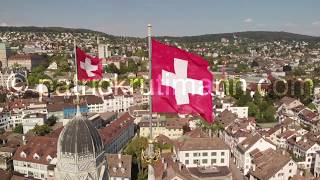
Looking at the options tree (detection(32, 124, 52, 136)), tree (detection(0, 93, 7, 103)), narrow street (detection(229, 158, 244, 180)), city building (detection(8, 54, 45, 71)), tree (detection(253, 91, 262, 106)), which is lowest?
narrow street (detection(229, 158, 244, 180))

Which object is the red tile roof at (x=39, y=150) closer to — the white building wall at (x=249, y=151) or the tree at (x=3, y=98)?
the white building wall at (x=249, y=151)

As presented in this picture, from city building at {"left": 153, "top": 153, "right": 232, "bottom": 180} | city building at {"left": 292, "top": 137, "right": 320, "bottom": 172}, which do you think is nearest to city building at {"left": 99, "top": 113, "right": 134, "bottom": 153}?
city building at {"left": 153, "top": 153, "right": 232, "bottom": 180}

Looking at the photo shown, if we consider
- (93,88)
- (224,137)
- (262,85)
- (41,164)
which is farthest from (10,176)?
(262,85)

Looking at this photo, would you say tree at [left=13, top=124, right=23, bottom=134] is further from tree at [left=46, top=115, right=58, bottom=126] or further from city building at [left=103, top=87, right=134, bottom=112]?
city building at [left=103, top=87, right=134, bottom=112]

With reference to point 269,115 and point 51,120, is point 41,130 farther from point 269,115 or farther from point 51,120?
point 269,115

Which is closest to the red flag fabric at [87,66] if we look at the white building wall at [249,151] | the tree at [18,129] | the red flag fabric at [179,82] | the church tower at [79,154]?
the church tower at [79,154]

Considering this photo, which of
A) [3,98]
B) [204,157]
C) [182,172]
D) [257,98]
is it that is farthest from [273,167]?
[3,98]

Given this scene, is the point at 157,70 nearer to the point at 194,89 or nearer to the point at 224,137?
the point at 194,89
